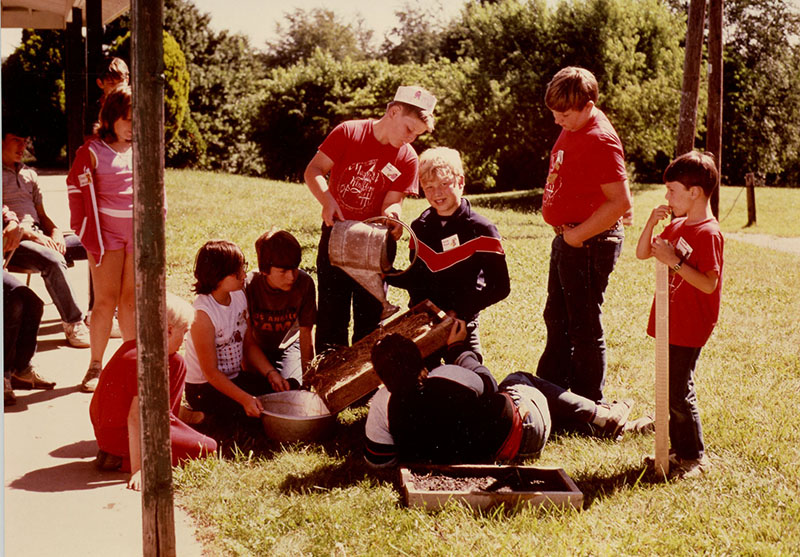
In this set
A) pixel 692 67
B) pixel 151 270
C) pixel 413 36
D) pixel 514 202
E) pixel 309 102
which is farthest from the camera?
pixel 413 36

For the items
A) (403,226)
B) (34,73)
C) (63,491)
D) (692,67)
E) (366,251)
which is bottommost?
(63,491)

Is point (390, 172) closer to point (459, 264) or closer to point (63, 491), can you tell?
point (459, 264)

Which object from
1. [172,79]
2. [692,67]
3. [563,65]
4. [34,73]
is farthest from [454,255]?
[34,73]

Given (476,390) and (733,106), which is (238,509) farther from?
(733,106)

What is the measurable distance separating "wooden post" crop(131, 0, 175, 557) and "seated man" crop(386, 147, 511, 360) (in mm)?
1929

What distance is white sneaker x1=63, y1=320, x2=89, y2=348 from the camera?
17.9 ft

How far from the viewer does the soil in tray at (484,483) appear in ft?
11.0

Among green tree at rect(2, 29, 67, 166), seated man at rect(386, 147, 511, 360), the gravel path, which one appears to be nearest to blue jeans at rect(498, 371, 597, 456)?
seated man at rect(386, 147, 511, 360)

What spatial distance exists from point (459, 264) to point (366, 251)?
1.77 feet

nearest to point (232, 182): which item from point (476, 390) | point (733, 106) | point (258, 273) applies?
point (258, 273)

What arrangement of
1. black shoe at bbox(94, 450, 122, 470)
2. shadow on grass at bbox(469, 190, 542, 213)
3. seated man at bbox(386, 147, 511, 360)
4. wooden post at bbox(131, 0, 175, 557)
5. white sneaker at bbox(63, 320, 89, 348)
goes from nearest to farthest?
wooden post at bbox(131, 0, 175, 557)
black shoe at bbox(94, 450, 122, 470)
seated man at bbox(386, 147, 511, 360)
white sneaker at bbox(63, 320, 89, 348)
shadow on grass at bbox(469, 190, 542, 213)

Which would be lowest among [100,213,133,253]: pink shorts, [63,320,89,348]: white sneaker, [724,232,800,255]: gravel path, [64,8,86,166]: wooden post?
[63,320,89,348]: white sneaker

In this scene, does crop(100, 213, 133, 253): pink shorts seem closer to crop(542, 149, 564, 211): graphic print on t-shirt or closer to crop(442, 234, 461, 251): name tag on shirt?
crop(442, 234, 461, 251): name tag on shirt

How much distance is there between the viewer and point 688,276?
134 inches
